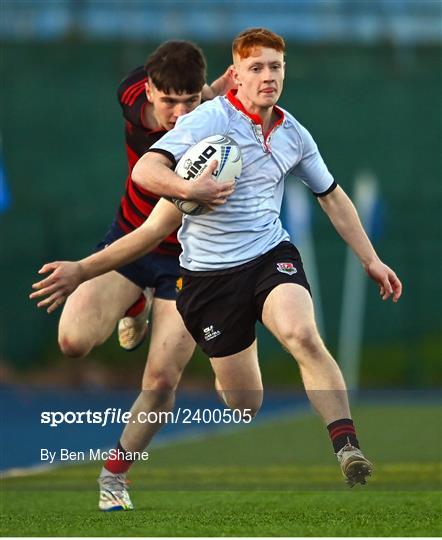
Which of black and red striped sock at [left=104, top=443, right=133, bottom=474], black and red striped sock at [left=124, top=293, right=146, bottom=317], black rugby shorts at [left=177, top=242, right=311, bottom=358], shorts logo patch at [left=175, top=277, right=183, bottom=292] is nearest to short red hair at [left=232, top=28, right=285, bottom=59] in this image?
black rugby shorts at [left=177, top=242, right=311, bottom=358]

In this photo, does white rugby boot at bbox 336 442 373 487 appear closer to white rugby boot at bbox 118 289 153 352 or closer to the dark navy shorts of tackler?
the dark navy shorts of tackler

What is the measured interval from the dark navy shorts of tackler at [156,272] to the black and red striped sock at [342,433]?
6.78 feet

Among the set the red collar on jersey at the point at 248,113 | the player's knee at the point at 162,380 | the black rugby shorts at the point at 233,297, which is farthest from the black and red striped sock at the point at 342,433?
the player's knee at the point at 162,380

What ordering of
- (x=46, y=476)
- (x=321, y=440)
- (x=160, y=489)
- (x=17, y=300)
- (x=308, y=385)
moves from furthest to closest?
(x=17, y=300) < (x=321, y=440) < (x=46, y=476) < (x=160, y=489) < (x=308, y=385)

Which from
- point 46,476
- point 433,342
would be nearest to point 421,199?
point 433,342

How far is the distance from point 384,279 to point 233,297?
82 centimetres

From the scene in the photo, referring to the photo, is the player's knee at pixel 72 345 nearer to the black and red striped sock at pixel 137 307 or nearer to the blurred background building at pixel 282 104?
the black and red striped sock at pixel 137 307

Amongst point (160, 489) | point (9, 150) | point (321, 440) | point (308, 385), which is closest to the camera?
point (308, 385)

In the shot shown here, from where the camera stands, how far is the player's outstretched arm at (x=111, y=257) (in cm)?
705

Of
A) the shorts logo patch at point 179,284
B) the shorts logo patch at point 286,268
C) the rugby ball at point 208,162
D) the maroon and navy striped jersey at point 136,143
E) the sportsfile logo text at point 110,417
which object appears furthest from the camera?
the sportsfile logo text at point 110,417

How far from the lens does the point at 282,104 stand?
23.9 m

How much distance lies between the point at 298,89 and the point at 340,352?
17.1 ft

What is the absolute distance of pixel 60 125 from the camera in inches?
949

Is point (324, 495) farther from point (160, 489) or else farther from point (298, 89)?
point (298, 89)
